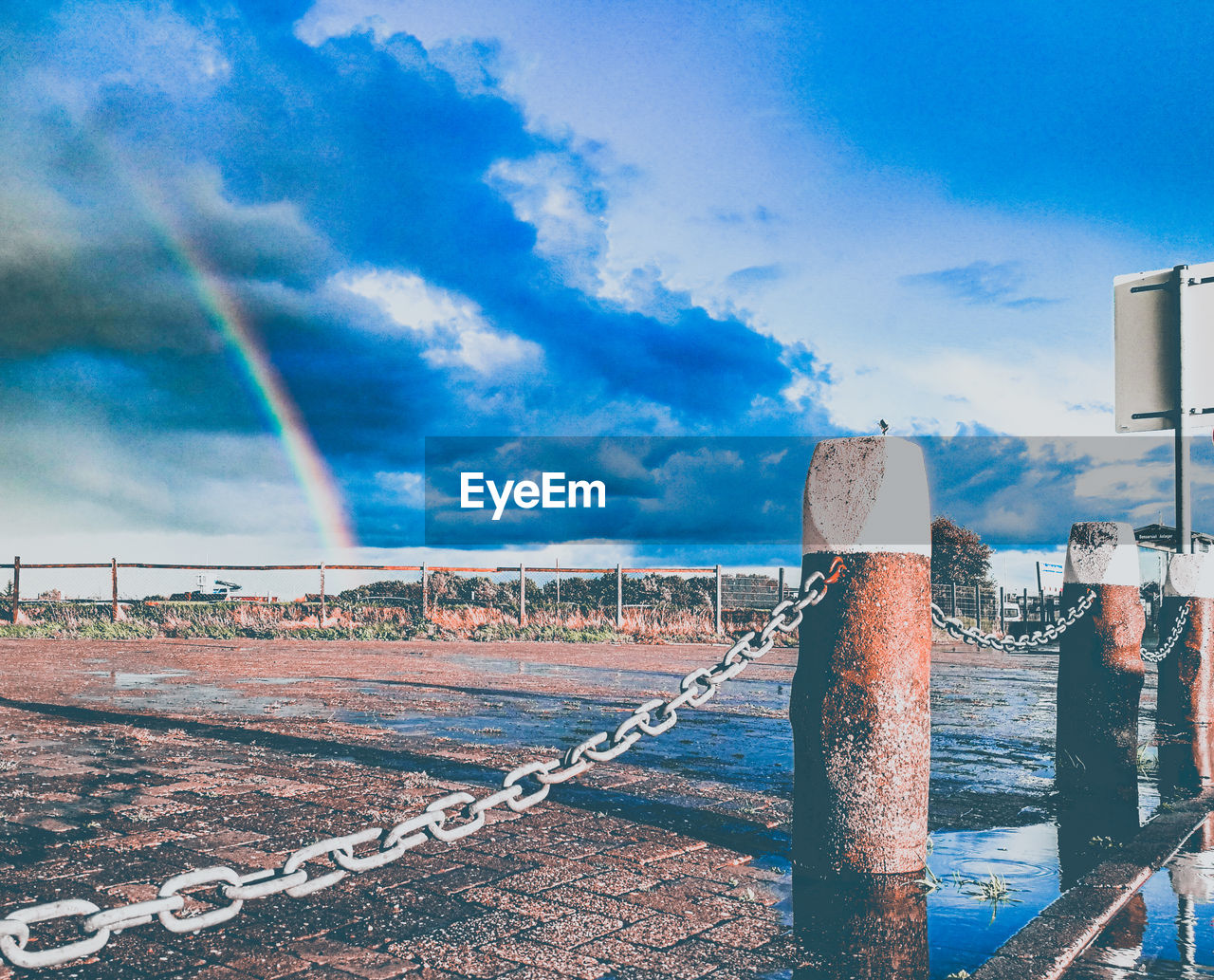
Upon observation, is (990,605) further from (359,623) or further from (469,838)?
(469,838)

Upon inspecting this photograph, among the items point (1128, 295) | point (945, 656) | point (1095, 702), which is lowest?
point (945, 656)

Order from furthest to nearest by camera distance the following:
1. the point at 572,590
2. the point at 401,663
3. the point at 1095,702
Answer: the point at 572,590 → the point at 401,663 → the point at 1095,702

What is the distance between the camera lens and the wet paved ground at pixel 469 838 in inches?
109

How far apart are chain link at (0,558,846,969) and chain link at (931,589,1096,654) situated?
99 centimetres

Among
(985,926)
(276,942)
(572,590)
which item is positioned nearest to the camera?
(276,942)

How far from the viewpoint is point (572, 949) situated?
8.97ft

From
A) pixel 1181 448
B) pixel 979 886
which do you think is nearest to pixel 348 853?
pixel 979 886

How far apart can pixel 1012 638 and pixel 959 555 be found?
49979 mm

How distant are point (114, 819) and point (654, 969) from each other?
2.69m

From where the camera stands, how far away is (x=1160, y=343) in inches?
306

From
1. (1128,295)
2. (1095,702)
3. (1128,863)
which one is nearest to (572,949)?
(1128,863)

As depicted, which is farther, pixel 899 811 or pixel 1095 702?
pixel 1095 702

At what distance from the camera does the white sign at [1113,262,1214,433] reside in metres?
7.46

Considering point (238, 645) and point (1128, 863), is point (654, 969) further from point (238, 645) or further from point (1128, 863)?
point (238, 645)
